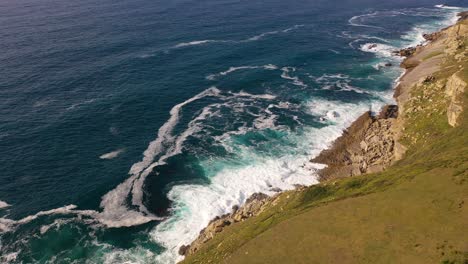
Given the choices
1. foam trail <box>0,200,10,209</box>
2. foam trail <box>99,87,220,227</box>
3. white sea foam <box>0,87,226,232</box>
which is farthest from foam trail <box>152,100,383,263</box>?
foam trail <box>0,200,10,209</box>

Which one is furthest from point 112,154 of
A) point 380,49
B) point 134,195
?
point 380,49

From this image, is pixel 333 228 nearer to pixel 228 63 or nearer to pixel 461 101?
pixel 461 101

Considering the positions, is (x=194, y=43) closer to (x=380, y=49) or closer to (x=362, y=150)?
(x=380, y=49)

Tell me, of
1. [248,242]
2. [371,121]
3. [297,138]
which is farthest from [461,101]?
[248,242]

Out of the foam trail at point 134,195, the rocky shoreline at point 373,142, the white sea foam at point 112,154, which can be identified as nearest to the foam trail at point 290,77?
the rocky shoreline at point 373,142

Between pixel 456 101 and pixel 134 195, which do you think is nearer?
pixel 456 101

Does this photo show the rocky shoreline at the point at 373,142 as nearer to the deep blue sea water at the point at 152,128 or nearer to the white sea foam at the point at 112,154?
the deep blue sea water at the point at 152,128
